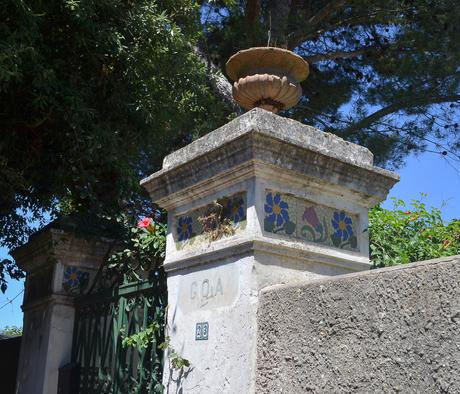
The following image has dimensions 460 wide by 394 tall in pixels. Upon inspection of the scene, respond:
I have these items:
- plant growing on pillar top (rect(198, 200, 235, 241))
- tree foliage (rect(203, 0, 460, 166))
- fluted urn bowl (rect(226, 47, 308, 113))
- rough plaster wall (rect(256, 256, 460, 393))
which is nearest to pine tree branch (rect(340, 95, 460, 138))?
tree foliage (rect(203, 0, 460, 166))

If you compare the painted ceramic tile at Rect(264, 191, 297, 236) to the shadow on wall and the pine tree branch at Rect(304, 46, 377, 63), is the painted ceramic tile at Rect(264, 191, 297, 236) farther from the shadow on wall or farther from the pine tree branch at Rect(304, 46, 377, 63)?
the pine tree branch at Rect(304, 46, 377, 63)

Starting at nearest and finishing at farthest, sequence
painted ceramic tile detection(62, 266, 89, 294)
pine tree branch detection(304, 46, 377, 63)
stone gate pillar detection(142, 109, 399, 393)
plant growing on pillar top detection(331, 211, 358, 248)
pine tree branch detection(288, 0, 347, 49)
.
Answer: stone gate pillar detection(142, 109, 399, 393) → plant growing on pillar top detection(331, 211, 358, 248) → painted ceramic tile detection(62, 266, 89, 294) → pine tree branch detection(288, 0, 347, 49) → pine tree branch detection(304, 46, 377, 63)

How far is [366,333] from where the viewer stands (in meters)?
2.25

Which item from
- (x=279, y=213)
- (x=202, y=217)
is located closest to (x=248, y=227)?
(x=279, y=213)

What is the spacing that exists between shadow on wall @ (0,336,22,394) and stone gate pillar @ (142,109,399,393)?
10.4 ft

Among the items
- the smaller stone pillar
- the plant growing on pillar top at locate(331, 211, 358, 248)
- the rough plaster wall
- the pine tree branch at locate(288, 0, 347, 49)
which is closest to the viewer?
the rough plaster wall

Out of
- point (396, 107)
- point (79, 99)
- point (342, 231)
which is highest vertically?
point (396, 107)

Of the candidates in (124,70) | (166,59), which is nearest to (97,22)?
(124,70)

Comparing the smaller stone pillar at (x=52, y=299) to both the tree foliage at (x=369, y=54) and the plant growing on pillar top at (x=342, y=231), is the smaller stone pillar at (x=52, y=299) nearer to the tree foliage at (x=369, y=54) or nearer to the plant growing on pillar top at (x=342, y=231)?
the plant growing on pillar top at (x=342, y=231)

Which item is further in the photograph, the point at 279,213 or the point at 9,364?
the point at 9,364

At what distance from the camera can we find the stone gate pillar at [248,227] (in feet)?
9.24

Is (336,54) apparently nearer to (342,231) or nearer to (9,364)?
(9,364)

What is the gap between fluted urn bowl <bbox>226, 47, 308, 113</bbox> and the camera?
3.29 meters

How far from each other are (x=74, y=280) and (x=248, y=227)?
257 centimetres
